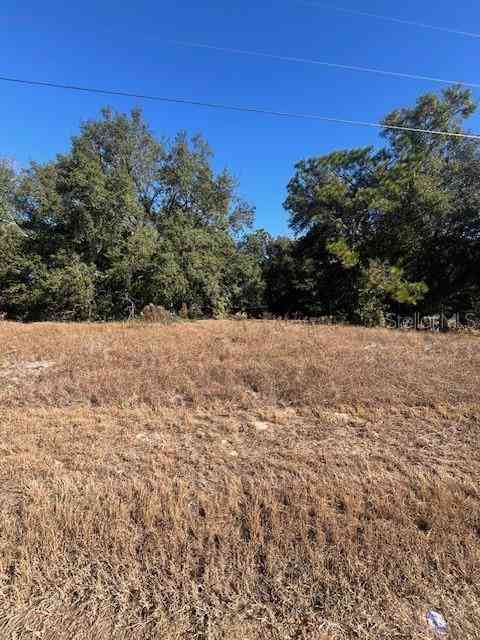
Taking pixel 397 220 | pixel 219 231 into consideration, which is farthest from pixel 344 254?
pixel 219 231

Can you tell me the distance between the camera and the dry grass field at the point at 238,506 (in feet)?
4.64

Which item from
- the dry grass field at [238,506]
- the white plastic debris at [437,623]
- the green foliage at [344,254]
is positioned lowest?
the white plastic debris at [437,623]

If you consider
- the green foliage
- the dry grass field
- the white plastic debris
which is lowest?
the white plastic debris

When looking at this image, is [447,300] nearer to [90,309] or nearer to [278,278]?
[278,278]

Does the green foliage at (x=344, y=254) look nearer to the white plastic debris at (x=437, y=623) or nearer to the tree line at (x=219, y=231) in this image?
the tree line at (x=219, y=231)

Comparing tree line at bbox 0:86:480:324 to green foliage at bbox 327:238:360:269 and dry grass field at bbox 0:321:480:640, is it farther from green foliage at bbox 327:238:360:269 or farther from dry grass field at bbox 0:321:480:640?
dry grass field at bbox 0:321:480:640

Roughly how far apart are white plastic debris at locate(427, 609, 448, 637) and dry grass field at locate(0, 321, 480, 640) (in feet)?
0.11

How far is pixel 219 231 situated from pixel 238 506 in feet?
51.0

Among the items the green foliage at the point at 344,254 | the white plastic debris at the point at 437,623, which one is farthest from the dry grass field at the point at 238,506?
the green foliage at the point at 344,254

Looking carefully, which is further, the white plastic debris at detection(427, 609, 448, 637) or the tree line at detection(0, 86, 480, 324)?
the tree line at detection(0, 86, 480, 324)

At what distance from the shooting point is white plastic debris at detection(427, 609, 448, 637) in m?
1.34

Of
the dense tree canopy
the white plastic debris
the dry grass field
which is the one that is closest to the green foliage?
the dense tree canopy

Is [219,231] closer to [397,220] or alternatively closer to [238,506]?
[397,220]

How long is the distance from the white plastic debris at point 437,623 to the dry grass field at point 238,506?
0.11 ft
